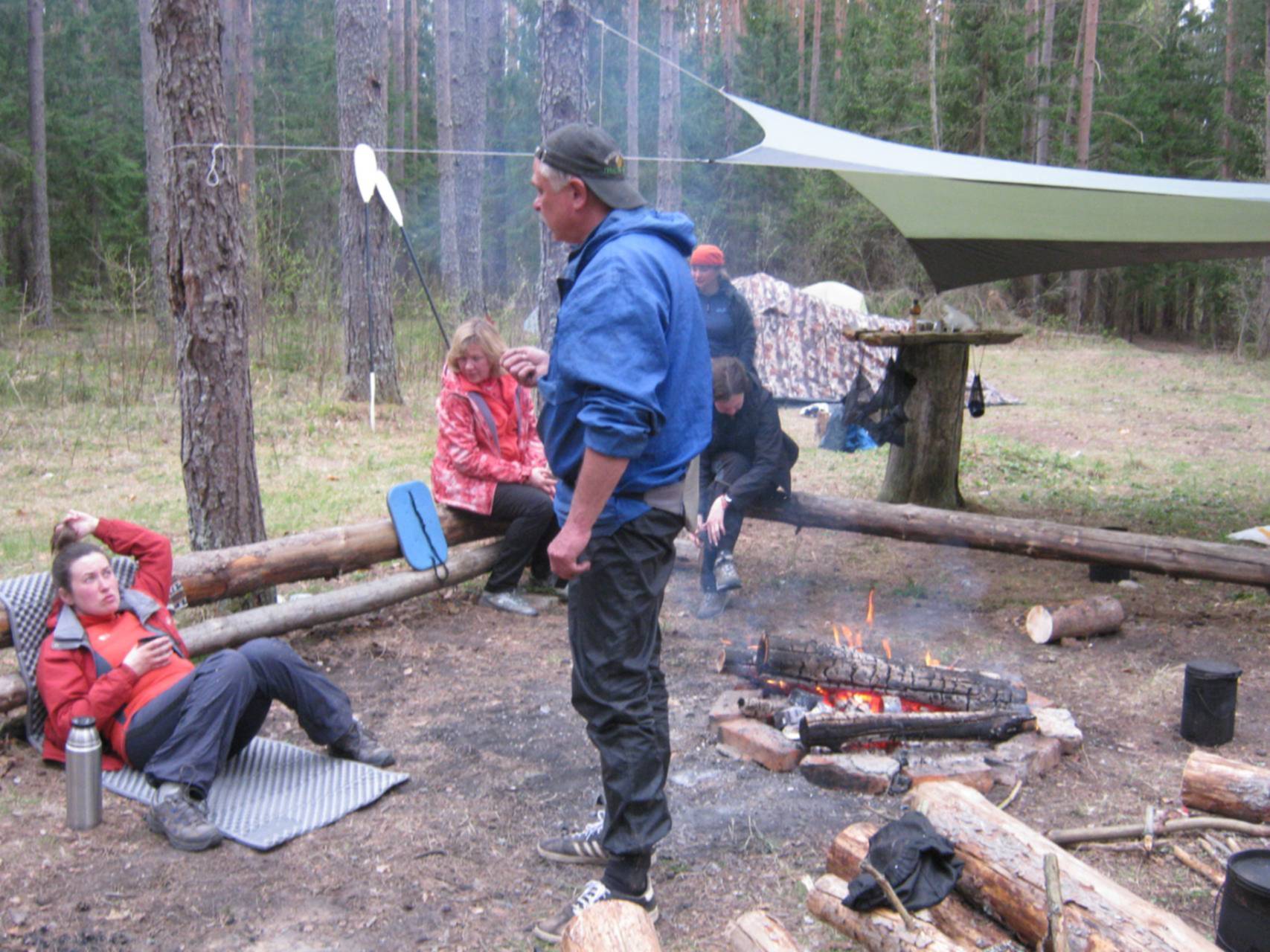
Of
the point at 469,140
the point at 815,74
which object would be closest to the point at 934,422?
the point at 469,140

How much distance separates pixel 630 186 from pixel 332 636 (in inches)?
118

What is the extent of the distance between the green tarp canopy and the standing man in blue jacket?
3042 mm

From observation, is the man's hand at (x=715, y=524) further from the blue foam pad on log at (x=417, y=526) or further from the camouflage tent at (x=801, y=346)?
the camouflage tent at (x=801, y=346)

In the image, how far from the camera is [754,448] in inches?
221

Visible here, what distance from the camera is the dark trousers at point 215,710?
10.3ft

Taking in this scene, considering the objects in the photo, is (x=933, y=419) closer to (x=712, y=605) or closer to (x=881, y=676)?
(x=712, y=605)

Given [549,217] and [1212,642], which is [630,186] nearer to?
[549,217]

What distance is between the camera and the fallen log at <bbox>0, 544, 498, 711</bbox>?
413 cm

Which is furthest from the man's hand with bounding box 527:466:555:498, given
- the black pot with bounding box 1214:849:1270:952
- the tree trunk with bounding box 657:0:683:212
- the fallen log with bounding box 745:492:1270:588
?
the tree trunk with bounding box 657:0:683:212

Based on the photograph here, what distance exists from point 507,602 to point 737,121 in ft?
84.6

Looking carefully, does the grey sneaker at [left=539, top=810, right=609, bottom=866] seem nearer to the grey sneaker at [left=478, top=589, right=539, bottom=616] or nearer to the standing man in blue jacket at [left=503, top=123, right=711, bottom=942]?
the standing man in blue jacket at [left=503, top=123, right=711, bottom=942]

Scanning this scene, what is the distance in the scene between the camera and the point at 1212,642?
191 inches

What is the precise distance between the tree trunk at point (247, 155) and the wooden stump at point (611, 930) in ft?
24.1

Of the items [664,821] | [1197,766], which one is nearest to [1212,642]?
[1197,766]
